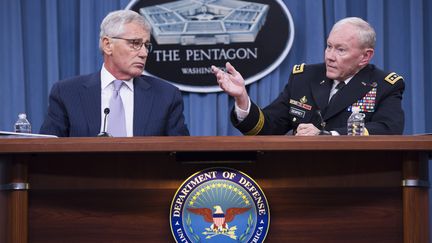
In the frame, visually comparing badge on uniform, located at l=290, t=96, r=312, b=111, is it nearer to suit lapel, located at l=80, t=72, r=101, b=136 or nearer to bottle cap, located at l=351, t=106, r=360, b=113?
bottle cap, located at l=351, t=106, r=360, b=113

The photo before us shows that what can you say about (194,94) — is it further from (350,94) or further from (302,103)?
(350,94)

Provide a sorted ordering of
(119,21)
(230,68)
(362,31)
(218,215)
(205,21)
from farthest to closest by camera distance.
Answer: (205,21) < (362,31) < (119,21) < (230,68) < (218,215)

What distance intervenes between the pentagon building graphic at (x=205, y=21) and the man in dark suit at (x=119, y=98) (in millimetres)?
1057

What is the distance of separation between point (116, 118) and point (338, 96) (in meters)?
0.95

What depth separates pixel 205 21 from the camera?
4977 mm

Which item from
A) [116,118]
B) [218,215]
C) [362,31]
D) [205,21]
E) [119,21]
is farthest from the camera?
[205,21]

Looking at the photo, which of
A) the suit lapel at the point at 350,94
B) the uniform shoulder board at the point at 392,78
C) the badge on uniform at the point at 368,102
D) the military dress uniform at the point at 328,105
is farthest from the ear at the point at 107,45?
the uniform shoulder board at the point at 392,78

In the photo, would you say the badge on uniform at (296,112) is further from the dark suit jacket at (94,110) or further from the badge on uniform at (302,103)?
the dark suit jacket at (94,110)

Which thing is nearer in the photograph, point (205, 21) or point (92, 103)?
point (92, 103)

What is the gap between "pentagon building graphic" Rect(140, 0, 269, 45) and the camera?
16.3ft

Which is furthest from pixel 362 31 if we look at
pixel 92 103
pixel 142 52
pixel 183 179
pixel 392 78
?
pixel 183 179

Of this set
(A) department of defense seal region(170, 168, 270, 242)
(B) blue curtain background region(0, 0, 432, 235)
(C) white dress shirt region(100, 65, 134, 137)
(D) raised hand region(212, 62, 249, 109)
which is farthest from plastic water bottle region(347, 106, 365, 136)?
(B) blue curtain background region(0, 0, 432, 235)

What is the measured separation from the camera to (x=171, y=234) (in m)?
2.69

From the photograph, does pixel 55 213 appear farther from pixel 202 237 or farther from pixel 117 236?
pixel 202 237
